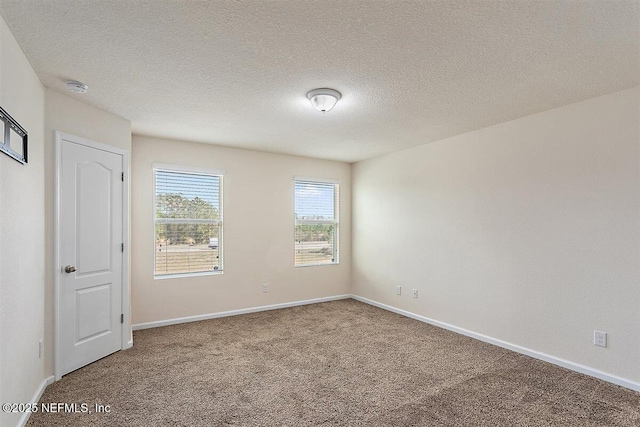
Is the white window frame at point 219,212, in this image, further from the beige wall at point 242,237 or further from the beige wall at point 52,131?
the beige wall at point 52,131

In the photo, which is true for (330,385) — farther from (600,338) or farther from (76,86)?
(76,86)

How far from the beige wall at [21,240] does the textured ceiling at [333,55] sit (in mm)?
230

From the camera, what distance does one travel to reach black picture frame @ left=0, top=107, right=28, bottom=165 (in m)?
1.92

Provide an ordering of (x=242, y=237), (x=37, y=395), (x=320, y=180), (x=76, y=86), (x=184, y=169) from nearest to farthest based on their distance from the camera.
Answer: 1. (x=37, y=395)
2. (x=76, y=86)
3. (x=184, y=169)
4. (x=242, y=237)
5. (x=320, y=180)

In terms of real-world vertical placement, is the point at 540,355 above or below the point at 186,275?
below

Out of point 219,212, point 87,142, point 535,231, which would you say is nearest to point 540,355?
point 535,231

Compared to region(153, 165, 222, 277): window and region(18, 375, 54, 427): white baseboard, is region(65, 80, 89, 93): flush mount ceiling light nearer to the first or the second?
region(153, 165, 222, 277): window

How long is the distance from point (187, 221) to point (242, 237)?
2.65 feet

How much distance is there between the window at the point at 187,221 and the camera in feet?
15.1

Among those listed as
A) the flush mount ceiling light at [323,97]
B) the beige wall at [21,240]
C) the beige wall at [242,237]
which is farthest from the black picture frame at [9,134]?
the beige wall at [242,237]

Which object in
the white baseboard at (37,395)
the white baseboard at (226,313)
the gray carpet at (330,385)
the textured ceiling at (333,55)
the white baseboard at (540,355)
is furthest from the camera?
the white baseboard at (226,313)

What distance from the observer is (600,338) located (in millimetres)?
3021

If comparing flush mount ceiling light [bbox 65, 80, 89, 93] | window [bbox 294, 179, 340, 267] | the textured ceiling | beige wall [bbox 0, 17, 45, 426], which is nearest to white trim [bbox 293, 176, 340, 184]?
window [bbox 294, 179, 340, 267]

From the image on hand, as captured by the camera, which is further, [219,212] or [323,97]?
[219,212]
